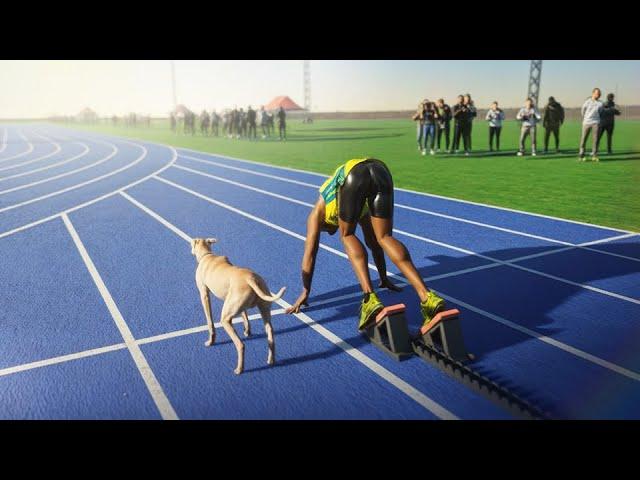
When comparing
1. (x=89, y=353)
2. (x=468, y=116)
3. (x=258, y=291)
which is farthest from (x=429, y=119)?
(x=89, y=353)

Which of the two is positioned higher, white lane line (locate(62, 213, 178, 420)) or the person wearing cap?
the person wearing cap

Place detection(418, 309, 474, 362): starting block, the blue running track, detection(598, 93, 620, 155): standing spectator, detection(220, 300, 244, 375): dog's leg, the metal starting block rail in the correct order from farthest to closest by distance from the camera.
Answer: detection(598, 93, 620, 155): standing spectator → detection(418, 309, 474, 362): starting block → detection(220, 300, 244, 375): dog's leg → the metal starting block rail → the blue running track

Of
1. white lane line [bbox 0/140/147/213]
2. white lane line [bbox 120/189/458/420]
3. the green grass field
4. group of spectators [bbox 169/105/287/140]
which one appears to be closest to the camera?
white lane line [bbox 120/189/458/420]

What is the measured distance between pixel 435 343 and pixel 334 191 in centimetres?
161

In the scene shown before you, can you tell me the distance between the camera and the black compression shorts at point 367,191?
4055 millimetres

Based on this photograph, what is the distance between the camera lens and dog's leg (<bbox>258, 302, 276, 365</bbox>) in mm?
3598

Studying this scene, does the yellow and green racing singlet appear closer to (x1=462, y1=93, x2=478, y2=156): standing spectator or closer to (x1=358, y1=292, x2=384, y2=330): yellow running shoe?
(x1=358, y1=292, x2=384, y2=330): yellow running shoe

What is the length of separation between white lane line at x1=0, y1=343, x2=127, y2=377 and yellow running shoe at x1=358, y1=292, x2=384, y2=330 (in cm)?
210

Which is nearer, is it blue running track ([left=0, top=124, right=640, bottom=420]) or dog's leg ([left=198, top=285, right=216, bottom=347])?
blue running track ([left=0, top=124, right=640, bottom=420])

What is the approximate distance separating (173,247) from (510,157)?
1403 centimetres

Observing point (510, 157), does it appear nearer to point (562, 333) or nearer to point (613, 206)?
point (613, 206)

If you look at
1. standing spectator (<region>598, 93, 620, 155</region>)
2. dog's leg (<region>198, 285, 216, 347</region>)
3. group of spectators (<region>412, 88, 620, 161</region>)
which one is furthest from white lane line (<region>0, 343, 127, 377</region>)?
standing spectator (<region>598, 93, 620, 155</region>)

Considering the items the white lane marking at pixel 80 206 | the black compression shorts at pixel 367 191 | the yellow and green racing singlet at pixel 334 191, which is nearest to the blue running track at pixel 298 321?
the white lane marking at pixel 80 206
